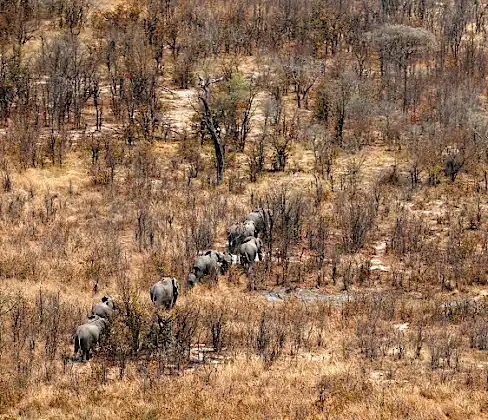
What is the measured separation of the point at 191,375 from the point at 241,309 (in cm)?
314

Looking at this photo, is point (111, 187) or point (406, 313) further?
point (111, 187)

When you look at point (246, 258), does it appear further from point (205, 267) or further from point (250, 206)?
point (250, 206)

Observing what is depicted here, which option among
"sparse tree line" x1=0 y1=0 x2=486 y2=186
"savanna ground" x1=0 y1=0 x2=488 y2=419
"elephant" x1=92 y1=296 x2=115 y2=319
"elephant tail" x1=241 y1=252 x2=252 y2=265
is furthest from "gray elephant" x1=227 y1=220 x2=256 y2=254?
"sparse tree line" x1=0 y1=0 x2=486 y2=186

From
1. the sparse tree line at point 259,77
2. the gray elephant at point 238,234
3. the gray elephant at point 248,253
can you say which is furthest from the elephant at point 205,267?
the sparse tree line at point 259,77

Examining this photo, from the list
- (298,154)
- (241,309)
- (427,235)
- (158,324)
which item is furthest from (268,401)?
(298,154)

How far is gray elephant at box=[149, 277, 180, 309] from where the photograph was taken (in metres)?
12.0

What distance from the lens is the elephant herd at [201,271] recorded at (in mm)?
10148

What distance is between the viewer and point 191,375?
31.5 feet

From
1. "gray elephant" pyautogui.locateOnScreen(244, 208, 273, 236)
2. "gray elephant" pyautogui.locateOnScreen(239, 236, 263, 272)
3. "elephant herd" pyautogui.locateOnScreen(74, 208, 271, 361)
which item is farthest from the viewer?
"gray elephant" pyautogui.locateOnScreen(244, 208, 273, 236)

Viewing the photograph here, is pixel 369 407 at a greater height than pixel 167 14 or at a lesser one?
lesser

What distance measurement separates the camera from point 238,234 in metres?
15.9

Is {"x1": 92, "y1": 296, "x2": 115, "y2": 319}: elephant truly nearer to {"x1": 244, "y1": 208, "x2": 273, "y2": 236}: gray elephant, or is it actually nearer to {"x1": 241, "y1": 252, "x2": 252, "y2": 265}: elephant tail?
{"x1": 241, "y1": 252, "x2": 252, "y2": 265}: elephant tail

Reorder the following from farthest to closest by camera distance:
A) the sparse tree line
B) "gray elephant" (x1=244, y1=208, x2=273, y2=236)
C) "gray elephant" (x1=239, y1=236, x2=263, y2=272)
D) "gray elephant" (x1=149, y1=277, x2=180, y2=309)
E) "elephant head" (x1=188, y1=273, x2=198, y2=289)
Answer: the sparse tree line < "gray elephant" (x1=244, y1=208, x2=273, y2=236) < "gray elephant" (x1=239, y1=236, x2=263, y2=272) < "elephant head" (x1=188, y1=273, x2=198, y2=289) < "gray elephant" (x1=149, y1=277, x2=180, y2=309)

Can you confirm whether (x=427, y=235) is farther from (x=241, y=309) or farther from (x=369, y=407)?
(x=369, y=407)
